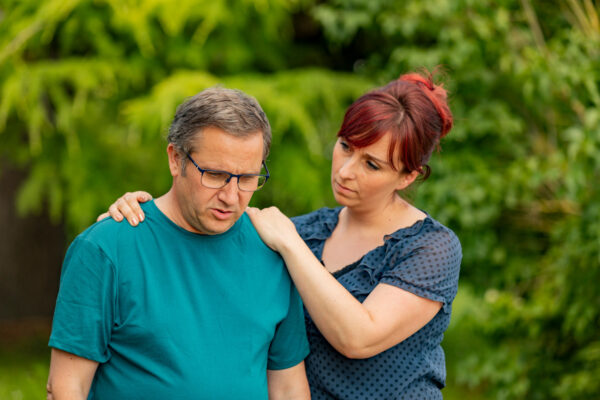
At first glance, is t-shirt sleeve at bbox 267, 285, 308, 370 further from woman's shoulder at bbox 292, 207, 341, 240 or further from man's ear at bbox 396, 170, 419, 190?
man's ear at bbox 396, 170, 419, 190

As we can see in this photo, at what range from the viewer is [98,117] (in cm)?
525

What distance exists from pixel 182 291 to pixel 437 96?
1.10m

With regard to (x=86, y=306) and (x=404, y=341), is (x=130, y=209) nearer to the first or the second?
(x=86, y=306)

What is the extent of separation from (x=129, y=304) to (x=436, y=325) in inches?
38.8

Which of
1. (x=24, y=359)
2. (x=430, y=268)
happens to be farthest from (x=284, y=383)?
(x=24, y=359)

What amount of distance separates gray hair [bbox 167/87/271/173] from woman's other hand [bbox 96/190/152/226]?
0.18m

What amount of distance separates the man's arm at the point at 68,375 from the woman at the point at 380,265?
0.47m

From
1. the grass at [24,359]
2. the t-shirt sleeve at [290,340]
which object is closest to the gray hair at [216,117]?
the t-shirt sleeve at [290,340]

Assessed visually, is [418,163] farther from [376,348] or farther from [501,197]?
[501,197]

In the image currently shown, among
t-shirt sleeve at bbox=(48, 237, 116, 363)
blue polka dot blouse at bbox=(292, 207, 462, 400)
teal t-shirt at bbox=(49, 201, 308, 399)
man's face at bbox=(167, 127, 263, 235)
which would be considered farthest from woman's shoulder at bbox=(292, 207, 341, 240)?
t-shirt sleeve at bbox=(48, 237, 116, 363)

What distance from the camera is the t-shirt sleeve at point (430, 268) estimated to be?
79.2 inches

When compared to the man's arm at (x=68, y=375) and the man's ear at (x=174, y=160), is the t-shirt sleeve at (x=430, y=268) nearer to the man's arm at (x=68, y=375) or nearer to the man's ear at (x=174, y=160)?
the man's ear at (x=174, y=160)

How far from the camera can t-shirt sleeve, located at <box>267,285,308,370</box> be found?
195 cm

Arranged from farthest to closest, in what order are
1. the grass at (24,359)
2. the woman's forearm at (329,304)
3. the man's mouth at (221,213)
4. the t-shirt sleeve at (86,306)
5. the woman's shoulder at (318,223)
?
the grass at (24,359) < the woman's shoulder at (318,223) < the woman's forearm at (329,304) < the man's mouth at (221,213) < the t-shirt sleeve at (86,306)
